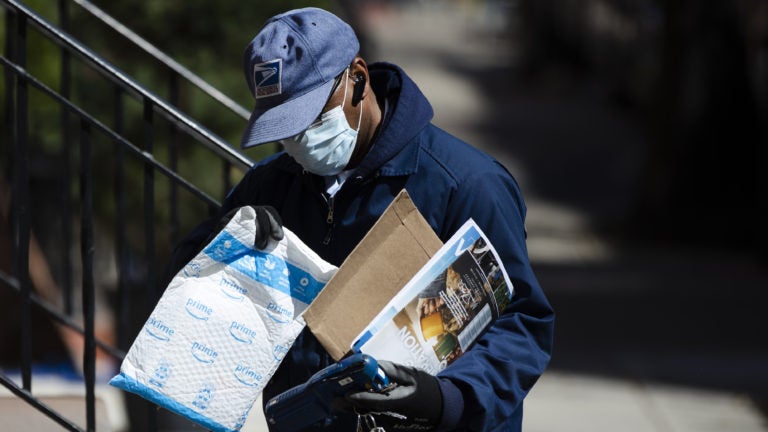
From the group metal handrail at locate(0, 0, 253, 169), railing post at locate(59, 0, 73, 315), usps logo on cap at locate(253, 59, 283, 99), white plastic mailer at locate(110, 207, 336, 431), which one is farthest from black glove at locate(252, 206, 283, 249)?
railing post at locate(59, 0, 73, 315)

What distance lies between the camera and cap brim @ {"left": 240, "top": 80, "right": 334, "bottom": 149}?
2.38 meters

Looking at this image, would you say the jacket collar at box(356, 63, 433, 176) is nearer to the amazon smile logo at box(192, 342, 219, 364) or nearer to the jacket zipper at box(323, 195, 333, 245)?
the jacket zipper at box(323, 195, 333, 245)

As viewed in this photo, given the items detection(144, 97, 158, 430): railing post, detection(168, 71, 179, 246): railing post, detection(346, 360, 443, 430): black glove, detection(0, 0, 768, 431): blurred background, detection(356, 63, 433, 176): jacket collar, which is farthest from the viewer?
detection(0, 0, 768, 431): blurred background

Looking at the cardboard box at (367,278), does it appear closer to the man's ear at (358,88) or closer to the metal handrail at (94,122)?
the man's ear at (358,88)

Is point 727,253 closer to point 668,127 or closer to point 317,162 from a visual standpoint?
point 668,127

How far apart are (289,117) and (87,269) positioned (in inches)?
39.4

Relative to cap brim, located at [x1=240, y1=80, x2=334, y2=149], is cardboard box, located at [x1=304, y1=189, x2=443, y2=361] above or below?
below

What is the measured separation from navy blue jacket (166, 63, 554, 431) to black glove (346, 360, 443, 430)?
64 millimetres

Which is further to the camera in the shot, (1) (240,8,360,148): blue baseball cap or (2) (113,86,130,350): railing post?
(2) (113,86,130,350): railing post

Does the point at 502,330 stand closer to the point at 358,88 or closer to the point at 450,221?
the point at 450,221

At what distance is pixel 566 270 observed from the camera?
11.2 metres

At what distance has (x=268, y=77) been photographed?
94.4 inches

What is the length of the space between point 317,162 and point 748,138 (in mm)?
11266

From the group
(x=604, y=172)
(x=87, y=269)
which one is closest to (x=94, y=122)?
(x=87, y=269)
